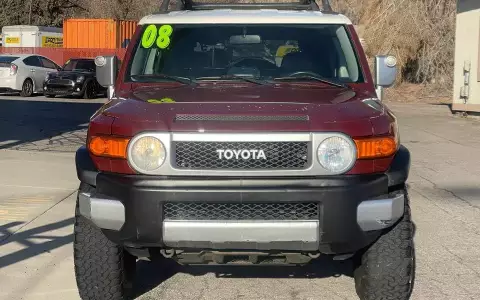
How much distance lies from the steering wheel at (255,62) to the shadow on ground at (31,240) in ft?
7.55

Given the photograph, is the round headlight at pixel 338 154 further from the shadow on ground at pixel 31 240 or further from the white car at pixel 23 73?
the white car at pixel 23 73

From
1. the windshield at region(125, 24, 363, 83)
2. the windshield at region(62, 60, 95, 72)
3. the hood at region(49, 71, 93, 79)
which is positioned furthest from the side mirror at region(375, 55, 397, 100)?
the windshield at region(62, 60, 95, 72)

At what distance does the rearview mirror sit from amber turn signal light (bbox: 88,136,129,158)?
1760mm

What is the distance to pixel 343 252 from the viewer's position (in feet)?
14.9

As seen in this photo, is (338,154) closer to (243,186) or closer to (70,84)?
(243,186)

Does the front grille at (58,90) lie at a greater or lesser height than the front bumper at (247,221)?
lesser

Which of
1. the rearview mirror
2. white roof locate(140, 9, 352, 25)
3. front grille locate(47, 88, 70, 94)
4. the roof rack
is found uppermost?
the roof rack

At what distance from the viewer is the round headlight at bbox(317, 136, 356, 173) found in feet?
14.6

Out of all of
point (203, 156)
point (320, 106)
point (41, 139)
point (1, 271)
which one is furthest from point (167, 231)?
point (41, 139)

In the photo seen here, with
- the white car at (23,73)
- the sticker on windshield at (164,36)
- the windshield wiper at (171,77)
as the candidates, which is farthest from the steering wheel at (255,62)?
the white car at (23,73)

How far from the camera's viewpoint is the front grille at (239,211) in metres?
4.42

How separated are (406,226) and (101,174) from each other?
1914 mm

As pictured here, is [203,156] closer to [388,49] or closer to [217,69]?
[217,69]

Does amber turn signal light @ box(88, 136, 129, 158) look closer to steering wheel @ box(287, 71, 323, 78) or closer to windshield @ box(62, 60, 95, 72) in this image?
steering wheel @ box(287, 71, 323, 78)
